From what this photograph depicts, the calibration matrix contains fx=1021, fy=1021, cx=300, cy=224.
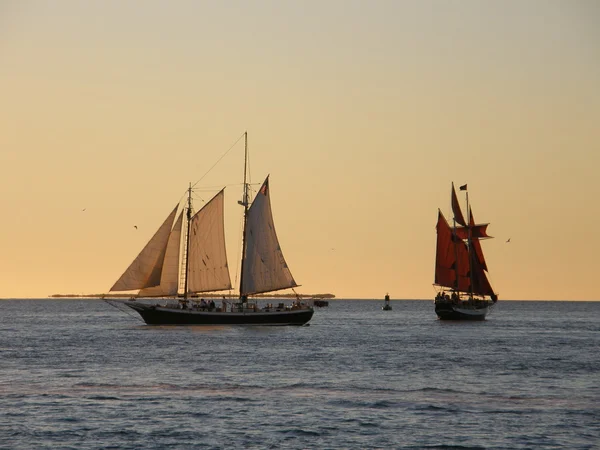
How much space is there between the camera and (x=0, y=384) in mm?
59656

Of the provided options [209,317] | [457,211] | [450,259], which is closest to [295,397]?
[209,317]

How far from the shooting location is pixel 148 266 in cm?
Result: 11675

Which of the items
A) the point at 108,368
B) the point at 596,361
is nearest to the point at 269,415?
the point at 108,368

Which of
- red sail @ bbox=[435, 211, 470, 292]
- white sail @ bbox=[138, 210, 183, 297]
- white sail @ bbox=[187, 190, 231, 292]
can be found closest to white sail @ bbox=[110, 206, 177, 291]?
white sail @ bbox=[138, 210, 183, 297]

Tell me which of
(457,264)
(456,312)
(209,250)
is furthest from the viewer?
(456,312)

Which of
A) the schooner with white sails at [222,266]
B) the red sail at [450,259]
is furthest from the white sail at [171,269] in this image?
the red sail at [450,259]

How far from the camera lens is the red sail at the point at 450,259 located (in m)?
161

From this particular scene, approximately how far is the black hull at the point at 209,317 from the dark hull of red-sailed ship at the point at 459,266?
39.8m

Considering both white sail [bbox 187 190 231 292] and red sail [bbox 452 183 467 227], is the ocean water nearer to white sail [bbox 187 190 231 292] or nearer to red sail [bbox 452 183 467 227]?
white sail [bbox 187 190 231 292]

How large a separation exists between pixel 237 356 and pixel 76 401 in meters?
29.4

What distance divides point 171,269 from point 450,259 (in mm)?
57154

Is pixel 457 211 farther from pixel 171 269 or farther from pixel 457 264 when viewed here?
pixel 171 269

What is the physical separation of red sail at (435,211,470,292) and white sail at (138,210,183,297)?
174 ft

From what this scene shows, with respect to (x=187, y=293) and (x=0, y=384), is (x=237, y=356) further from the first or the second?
(x=187, y=293)
